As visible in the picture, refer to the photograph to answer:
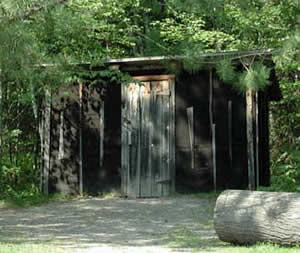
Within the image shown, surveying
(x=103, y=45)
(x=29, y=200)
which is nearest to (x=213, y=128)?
(x=29, y=200)

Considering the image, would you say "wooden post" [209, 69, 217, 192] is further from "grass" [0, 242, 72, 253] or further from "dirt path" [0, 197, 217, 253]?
"grass" [0, 242, 72, 253]

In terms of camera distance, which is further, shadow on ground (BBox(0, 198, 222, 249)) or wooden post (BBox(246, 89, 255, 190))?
wooden post (BBox(246, 89, 255, 190))

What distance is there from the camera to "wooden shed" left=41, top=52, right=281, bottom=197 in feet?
41.8

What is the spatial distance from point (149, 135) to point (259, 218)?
622cm

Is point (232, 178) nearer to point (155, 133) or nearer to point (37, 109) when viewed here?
point (155, 133)

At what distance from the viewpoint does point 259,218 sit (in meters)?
7.11

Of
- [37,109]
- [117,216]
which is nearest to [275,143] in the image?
[37,109]

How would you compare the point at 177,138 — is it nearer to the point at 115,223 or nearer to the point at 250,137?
the point at 250,137

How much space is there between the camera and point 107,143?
13.4 m

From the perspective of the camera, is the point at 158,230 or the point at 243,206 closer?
the point at 243,206

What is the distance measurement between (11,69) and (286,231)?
3.89 m

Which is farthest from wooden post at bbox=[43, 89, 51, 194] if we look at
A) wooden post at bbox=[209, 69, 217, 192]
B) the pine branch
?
the pine branch

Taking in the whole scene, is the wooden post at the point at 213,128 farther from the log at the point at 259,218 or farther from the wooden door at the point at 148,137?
the log at the point at 259,218

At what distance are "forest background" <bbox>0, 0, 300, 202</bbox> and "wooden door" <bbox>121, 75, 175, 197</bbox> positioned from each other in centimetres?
85
